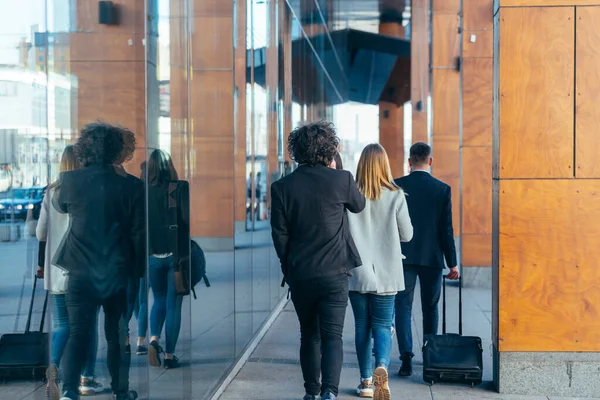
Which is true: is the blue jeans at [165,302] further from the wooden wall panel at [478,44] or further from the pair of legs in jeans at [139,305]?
the wooden wall panel at [478,44]

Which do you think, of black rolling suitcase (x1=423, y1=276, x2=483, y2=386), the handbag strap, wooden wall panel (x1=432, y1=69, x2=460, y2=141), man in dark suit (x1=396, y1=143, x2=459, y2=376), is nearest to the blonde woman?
black rolling suitcase (x1=423, y1=276, x2=483, y2=386)

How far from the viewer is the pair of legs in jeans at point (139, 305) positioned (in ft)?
13.5

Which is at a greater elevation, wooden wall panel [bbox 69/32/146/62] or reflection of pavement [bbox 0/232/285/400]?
wooden wall panel [bbox 69/32/146/62]

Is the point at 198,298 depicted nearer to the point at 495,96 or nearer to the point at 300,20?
the point at 495,96

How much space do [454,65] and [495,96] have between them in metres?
9.72

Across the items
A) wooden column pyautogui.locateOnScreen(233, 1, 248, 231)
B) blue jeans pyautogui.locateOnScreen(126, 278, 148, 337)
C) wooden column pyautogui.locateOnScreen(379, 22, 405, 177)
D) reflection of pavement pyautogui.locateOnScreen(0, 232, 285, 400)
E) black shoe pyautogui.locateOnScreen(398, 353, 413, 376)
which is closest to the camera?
reflection of pavement pyautogui.locateOnScreen(0, 232, 285, 400)

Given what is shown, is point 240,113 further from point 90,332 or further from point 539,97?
point 90,332

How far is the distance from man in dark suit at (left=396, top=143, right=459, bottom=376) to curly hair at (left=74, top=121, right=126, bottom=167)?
3.38 metres

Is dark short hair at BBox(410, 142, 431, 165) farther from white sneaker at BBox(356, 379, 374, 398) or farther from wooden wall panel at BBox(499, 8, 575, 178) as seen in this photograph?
white sneaker at BBox(356, 379, 374, 398)

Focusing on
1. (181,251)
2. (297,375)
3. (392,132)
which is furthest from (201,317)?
(392,132)

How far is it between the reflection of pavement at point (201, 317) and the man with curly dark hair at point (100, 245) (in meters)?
0.12

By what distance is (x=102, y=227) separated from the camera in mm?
3820

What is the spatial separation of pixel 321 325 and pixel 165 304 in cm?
112

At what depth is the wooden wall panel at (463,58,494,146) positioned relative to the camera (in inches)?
543
